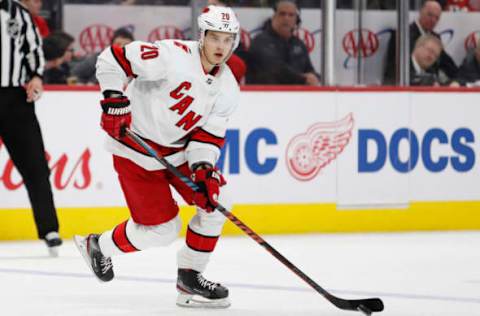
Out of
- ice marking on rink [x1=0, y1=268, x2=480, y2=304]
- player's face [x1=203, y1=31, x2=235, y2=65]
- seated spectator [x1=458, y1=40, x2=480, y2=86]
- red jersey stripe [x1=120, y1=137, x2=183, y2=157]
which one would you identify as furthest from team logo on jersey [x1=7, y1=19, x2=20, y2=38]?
seated spectator [x1=458, y1=40, x2=480, y2=86]

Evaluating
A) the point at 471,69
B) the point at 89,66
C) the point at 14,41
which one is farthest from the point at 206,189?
the point at 471,69

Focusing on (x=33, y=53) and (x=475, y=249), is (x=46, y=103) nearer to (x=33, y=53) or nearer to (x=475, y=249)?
(x=33, y=53)

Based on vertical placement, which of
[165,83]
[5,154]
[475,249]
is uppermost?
[165,83]

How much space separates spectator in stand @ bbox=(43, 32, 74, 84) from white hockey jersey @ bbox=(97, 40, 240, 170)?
213 centimetres

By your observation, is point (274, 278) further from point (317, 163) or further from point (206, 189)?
point (317, 163)

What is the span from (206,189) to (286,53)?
9.15 feet

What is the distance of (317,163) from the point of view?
6.01 m

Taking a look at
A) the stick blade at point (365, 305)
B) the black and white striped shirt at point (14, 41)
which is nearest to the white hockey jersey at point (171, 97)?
the stick blade at point (365, 305)

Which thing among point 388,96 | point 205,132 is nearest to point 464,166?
point 388,96

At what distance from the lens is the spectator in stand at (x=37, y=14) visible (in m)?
5.59

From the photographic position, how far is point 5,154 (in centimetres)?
554

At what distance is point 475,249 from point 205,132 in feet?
6.99

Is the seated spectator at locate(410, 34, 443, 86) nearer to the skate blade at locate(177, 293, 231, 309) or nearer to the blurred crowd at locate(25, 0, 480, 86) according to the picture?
the blurred crowd at locate(25, 0, 480, 86)

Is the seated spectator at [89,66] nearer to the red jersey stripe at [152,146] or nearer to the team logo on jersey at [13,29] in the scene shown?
the team logo on jersey at [13,29]
